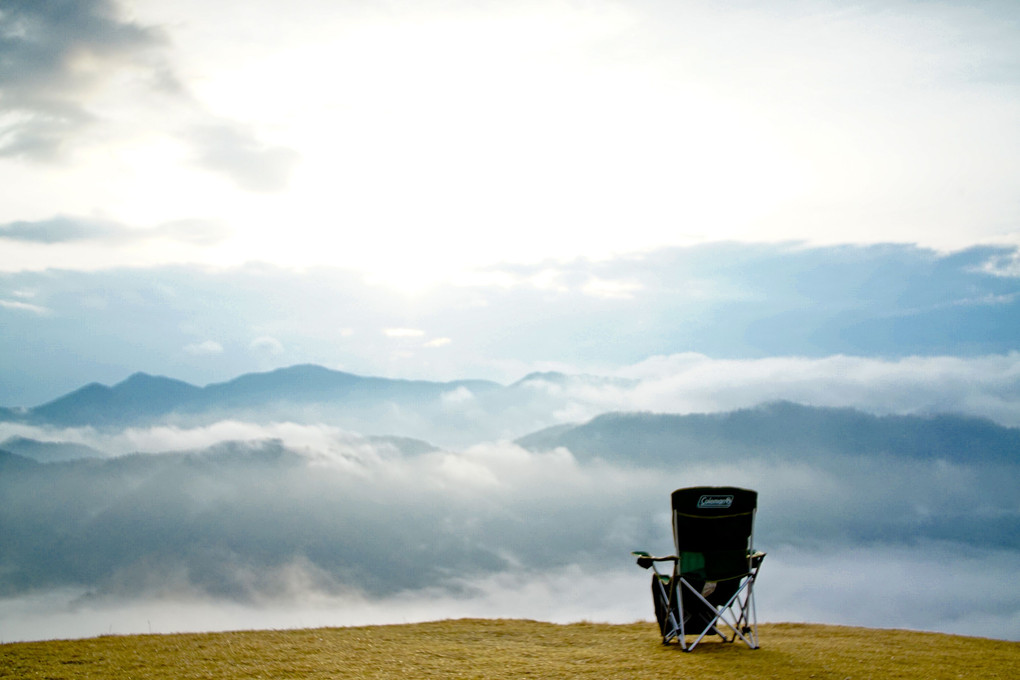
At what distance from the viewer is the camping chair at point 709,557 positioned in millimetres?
5723

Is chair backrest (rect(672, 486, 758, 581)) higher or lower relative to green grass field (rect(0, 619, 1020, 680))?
higher

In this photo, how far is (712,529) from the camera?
18.8 ft

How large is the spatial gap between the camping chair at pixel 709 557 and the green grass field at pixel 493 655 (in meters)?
0.27

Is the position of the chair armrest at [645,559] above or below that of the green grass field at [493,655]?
above

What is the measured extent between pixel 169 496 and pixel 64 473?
50.4 feet

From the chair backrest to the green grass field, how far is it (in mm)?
653

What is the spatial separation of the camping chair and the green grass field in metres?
0.27

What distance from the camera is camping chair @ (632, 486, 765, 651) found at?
572 centimetres

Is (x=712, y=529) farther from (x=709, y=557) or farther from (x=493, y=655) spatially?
(x=493, y=655)

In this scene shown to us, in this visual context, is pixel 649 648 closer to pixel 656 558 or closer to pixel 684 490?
pixel 656 558

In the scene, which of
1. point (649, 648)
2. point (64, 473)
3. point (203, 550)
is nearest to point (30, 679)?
point (649, 648)

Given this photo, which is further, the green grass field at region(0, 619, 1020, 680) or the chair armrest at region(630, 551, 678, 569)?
the chair armrest at region(630, 551, 678, 569)

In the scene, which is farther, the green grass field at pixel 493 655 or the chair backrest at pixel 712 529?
the chair backrest at pixel 712 529

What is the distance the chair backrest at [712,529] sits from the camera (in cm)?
572
